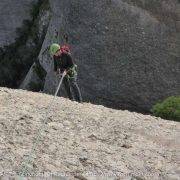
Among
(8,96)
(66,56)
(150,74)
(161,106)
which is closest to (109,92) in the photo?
(150,74)

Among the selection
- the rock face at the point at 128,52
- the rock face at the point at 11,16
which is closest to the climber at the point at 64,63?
the rock face at the point at 128,52

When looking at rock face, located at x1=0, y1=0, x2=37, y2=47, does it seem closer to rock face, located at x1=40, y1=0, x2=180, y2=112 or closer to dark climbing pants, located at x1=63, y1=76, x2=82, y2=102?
rock face, located at x1=40, y1=0, x2=180, y2=112

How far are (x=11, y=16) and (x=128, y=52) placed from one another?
35.5 feet

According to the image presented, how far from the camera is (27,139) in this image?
1234cm

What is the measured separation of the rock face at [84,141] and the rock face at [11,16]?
1873 cm

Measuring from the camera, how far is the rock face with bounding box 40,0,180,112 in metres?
25.4

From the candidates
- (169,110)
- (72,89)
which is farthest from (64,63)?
(169,110)

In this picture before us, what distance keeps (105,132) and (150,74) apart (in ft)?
40.2

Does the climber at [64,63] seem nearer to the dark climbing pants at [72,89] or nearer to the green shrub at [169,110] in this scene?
the dark climbing pants at [72,89]

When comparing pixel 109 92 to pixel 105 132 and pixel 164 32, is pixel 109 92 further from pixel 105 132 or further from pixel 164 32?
pixel 105 132

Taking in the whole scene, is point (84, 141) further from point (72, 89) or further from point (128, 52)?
point (128, 52)

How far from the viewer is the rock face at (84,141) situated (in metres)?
11.5

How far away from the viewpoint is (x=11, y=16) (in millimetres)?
34438

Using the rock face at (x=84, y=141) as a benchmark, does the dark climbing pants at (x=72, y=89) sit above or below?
below
